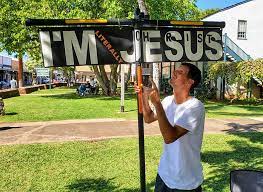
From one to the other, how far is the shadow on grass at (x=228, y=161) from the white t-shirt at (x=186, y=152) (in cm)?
315

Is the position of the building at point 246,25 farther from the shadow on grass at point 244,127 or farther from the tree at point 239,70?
the shadow on grass at point 244,127

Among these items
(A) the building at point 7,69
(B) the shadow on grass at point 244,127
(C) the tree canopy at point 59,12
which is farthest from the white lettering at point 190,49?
(A) the building at point 7,69

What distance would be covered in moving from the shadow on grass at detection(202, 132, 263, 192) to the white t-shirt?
10.3ft

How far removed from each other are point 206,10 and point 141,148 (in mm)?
69794

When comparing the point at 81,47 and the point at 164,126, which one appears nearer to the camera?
the point at 164,126

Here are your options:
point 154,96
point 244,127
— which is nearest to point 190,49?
point 154,96

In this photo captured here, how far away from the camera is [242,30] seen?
3075 centimetres

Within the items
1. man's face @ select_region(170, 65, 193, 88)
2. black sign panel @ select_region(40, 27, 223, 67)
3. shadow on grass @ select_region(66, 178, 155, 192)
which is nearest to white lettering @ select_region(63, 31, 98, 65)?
black sign panel @ select_region(40, 27, 223, 67)

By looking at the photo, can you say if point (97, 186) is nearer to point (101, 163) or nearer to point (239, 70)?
point (101, 163)

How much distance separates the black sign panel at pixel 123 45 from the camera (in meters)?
3.31

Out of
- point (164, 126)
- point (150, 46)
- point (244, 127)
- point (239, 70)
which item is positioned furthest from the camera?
point (239, 70)

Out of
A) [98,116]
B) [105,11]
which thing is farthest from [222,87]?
[98,116]

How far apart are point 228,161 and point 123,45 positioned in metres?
5.61

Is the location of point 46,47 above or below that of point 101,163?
above
